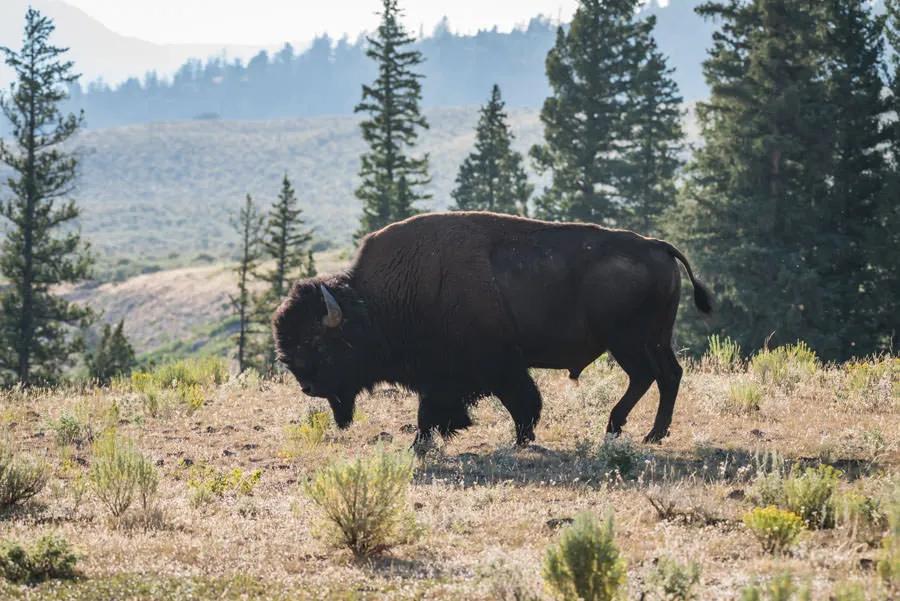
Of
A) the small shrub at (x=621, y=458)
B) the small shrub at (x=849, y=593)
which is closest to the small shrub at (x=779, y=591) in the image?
the small shrub at (x=849, y=593)

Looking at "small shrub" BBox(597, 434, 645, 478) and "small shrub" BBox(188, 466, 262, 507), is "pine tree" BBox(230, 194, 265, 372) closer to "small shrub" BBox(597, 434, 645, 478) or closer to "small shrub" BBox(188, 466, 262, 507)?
"small shrub" BBox(188, 466, 262, 507)

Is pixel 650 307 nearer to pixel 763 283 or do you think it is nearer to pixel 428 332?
pixel 428 332

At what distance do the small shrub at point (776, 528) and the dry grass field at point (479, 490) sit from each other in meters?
0.08

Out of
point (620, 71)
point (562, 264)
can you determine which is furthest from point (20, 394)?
point (620, 71)

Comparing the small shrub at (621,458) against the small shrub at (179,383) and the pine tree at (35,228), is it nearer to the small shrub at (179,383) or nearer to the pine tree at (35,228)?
the small shrub at (179,383)

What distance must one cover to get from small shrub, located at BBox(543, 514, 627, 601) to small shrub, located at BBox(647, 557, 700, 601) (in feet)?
0.59

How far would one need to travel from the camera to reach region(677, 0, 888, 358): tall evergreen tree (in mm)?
32875

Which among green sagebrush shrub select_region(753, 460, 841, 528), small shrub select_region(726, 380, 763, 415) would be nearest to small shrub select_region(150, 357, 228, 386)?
small shrub select_region(726, 380, 763, 415)

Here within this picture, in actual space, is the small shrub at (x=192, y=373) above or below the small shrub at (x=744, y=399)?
below

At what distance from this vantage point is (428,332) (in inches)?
408

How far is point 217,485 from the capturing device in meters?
8.17

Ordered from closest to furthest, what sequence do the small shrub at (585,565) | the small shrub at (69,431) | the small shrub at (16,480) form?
the small shrub at (585,565) → the small shrub at (16,480) → the small shrub at (69,431)

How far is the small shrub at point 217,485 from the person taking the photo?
7.89 meters

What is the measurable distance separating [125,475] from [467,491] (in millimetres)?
2652
